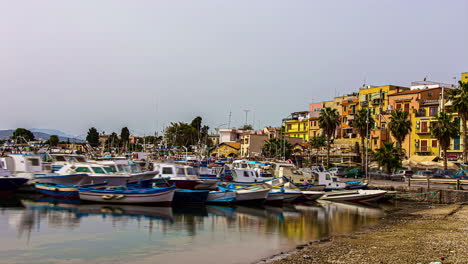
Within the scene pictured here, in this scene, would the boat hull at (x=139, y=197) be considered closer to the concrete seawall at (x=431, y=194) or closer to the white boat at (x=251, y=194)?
the white boat at (x=251, y=194)

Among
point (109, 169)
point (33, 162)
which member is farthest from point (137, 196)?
point (33, 162)

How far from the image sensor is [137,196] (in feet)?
113

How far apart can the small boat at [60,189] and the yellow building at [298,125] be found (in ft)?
253

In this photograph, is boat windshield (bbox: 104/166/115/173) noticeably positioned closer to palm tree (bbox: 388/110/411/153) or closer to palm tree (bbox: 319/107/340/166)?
palm tree (bbox: 388/110/411/153)

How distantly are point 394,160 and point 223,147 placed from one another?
2320 inches

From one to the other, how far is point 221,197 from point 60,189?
13.1 metres

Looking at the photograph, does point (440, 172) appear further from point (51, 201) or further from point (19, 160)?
point (19, 160)

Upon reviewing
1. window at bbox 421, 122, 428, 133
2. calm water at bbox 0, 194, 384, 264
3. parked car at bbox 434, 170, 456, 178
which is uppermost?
window at bbox 421, 122, 428, 133

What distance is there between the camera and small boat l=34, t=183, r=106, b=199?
37478mm

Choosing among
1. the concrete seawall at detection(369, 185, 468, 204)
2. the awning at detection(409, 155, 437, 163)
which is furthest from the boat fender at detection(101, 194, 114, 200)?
the awning at detection(409, 155, 437, 163)

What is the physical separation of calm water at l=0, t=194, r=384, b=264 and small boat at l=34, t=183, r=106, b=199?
92 centimetres

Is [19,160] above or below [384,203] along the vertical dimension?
above

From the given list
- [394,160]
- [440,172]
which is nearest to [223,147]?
[394,160]

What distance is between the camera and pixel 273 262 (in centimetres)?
1817
